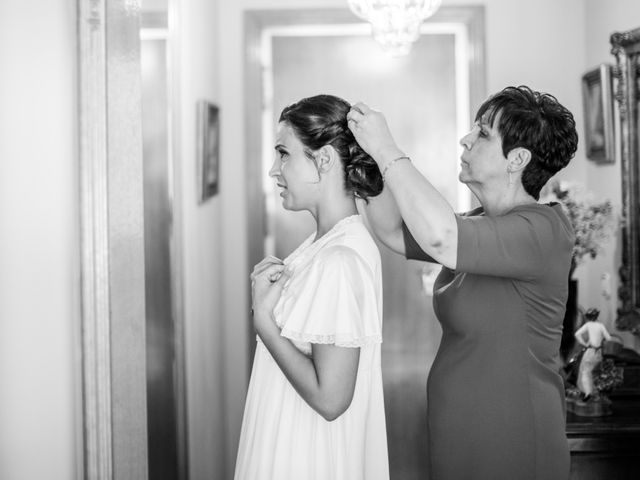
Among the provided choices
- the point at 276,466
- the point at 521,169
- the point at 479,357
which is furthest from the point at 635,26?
the point at 276,466

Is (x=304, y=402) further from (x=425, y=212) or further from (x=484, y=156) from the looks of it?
(x=484, y=156)

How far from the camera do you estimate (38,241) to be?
152 cm

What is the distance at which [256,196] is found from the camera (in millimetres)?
4113

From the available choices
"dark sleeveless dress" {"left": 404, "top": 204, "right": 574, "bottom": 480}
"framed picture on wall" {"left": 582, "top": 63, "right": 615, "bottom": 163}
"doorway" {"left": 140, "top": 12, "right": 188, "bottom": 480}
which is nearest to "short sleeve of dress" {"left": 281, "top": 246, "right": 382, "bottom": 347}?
"dark sleeveless dress" {"left": 404, "top": 204, "right": 574, "bottom": 480}

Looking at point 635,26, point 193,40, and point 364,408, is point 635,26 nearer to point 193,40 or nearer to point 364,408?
point 193,40

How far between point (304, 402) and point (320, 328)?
0.18 meters

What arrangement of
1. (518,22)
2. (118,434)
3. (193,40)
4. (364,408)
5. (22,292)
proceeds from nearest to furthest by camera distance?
(22,292) < (364,408) < (118,434) < (193,40) < (518,22)

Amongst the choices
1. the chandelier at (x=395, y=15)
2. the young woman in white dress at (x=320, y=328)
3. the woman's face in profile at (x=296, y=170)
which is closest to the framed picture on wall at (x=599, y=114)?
the chandelier at (x=395, y=15)

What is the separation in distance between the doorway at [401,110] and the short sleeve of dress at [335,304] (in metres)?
2.63

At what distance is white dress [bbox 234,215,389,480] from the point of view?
151 cm

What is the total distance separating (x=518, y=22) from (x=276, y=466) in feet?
10.4

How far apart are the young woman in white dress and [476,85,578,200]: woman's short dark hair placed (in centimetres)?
33

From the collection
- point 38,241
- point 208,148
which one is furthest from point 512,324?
point 208,148

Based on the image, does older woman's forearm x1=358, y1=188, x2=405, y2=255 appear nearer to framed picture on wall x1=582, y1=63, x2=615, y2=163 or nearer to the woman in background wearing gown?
the woman in background wearing gown
